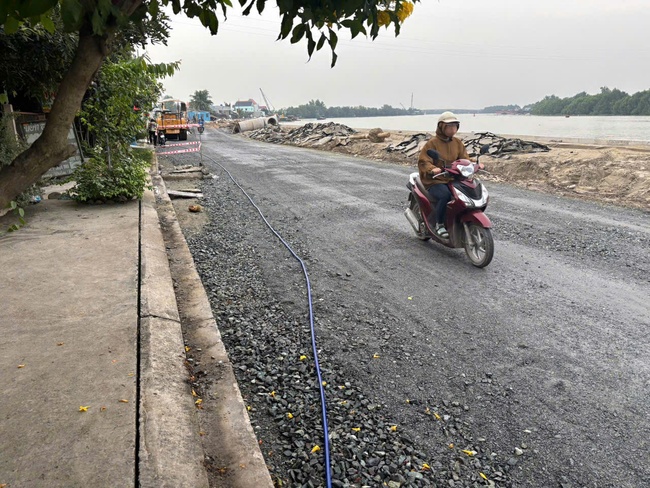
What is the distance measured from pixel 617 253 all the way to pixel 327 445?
5303 mm

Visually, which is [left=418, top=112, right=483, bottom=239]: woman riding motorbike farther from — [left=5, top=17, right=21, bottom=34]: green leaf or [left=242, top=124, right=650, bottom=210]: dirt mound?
[left=242, top=124, right=650, bottom=210]: dirt mound

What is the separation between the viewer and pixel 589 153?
14203mm

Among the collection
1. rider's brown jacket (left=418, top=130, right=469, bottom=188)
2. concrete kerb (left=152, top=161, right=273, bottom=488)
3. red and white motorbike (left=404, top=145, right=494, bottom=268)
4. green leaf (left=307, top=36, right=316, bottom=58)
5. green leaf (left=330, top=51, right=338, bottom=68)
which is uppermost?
green leaf (left=307, top=36, right=316, bottom=58)

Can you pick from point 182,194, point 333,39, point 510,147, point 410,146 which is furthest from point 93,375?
point 410,146

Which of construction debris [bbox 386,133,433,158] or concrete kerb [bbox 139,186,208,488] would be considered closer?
concrete kerb [bbox 139,186,208,488]

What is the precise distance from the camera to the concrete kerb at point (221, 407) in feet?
7.66

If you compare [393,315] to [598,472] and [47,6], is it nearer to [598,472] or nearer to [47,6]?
[598,472]

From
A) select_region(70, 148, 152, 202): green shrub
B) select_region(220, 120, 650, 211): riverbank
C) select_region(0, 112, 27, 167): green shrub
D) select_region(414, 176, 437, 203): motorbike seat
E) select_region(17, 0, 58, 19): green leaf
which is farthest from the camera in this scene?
select_region(220, 120, 650, 211): riverbank

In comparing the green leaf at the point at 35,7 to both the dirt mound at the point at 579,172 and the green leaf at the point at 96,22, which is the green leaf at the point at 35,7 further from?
the dirt mound at the point at 579,172

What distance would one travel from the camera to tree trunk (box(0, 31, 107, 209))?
62.6 inches

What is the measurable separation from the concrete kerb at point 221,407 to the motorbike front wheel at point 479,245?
10.6 feet

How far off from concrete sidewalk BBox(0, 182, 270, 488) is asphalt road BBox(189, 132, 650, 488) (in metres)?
1.25

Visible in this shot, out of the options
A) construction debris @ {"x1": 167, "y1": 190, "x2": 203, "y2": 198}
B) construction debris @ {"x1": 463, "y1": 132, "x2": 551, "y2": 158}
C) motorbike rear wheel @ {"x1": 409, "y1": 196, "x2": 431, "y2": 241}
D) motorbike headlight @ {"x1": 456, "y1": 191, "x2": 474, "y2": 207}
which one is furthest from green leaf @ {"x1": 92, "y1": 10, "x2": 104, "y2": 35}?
construction debris @ {"x1": 463, "y1": 132, "x2": 551, "y2": 158}

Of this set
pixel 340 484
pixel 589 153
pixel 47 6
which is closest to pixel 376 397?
pixel 340 484
